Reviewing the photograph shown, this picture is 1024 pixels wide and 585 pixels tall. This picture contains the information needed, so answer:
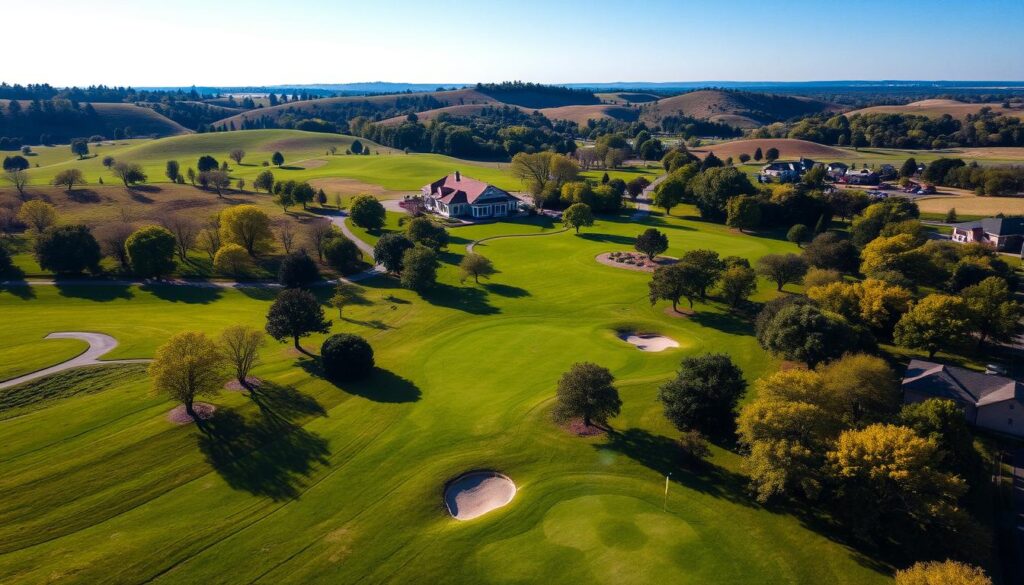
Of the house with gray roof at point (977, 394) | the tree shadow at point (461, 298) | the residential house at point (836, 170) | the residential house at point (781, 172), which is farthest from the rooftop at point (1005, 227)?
the tree shadow at point (461, 298)

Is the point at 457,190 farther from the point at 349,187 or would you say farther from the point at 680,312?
the point at 680,312

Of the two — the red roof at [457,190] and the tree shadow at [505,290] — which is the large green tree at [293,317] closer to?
the tree shadow at [505,290]

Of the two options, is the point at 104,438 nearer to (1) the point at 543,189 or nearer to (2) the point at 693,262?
(2) the point at 693,262

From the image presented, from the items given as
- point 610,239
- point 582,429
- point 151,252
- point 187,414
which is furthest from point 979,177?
point 151,252

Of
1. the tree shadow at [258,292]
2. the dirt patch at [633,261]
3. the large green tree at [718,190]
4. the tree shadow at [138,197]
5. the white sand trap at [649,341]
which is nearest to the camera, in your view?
the white sand trap at [649,341]

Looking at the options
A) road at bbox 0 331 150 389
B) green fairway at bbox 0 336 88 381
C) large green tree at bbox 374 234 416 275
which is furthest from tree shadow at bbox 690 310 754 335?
green fairway at bbox 0 336 88 381

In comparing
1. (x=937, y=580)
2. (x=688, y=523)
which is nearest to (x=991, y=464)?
(x=937, y=580)

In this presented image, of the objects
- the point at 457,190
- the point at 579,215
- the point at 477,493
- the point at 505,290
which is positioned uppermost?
the point at 457,190

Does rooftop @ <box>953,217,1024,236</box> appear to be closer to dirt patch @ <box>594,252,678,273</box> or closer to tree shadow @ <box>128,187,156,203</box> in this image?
dirt patch @ <box>594,252,678,273</box>
